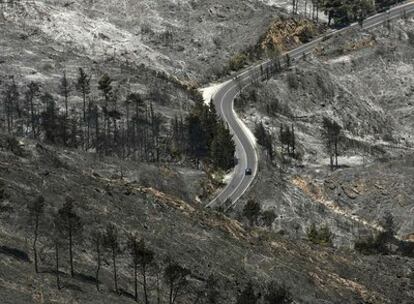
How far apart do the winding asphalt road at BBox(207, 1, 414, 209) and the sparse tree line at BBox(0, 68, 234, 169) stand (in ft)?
16.3

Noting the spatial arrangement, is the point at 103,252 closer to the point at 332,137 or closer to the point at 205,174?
the point at 205,174

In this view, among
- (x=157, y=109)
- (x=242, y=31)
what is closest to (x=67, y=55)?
(x=157, y=109)

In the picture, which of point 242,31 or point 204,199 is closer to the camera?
point 204,199

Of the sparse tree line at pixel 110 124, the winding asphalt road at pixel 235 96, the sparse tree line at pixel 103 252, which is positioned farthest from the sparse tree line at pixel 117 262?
the sparse tree line at pixel 110 124

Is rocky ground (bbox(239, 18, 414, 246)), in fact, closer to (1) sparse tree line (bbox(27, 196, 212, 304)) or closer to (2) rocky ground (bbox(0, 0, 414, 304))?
(2) rocky ground (bbox(0, 0, 414, 304))

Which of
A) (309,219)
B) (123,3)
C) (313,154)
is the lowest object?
(309,219)

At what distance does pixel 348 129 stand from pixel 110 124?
54.7 metres

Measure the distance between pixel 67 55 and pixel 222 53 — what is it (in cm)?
4143

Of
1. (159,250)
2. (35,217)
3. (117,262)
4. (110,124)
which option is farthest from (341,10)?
(35,217)

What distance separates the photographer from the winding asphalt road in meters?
110

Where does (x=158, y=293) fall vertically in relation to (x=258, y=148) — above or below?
below

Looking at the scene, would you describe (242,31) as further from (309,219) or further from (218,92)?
(309,219)

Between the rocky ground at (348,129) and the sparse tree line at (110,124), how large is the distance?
38.2 feet

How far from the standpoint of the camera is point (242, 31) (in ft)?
569
